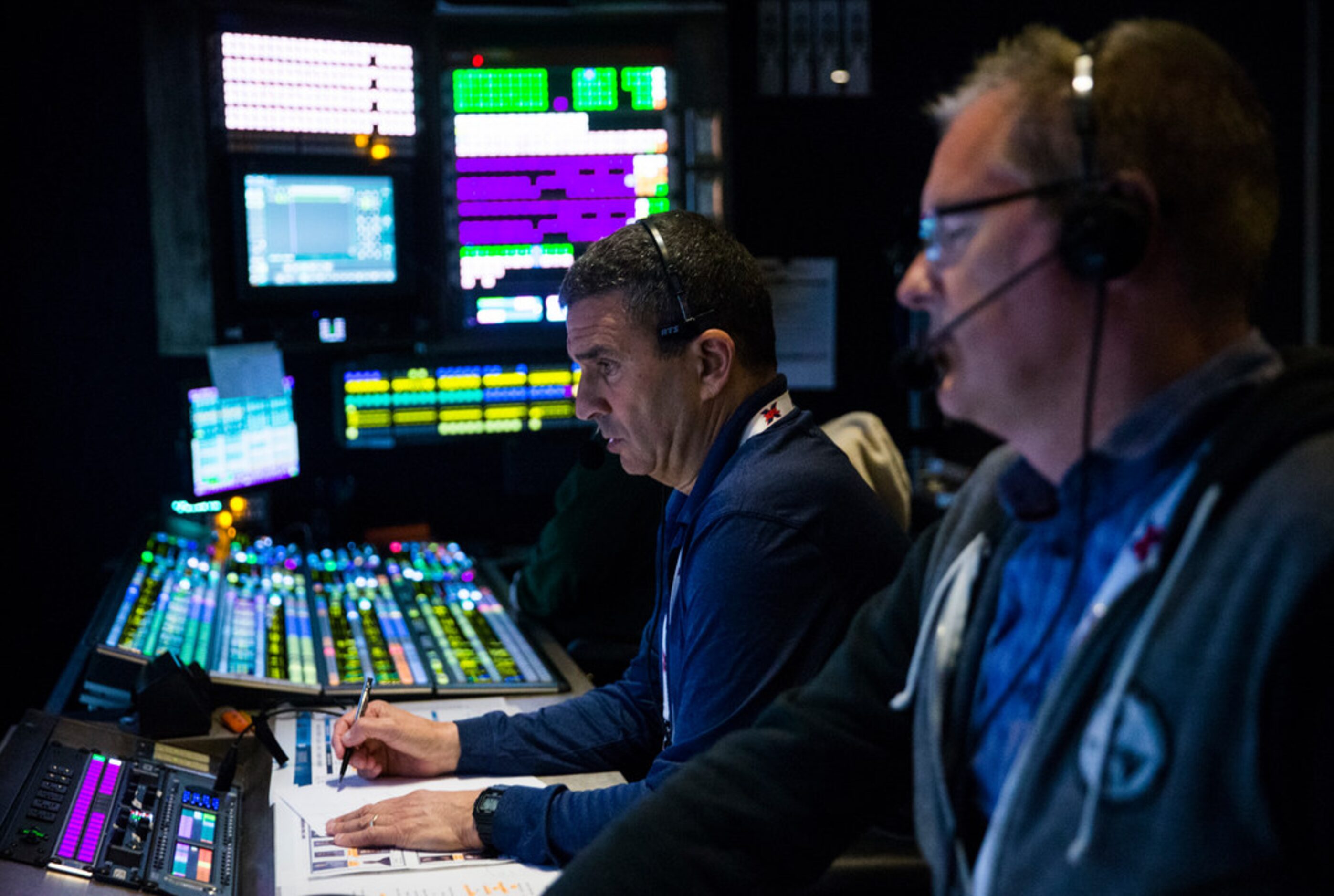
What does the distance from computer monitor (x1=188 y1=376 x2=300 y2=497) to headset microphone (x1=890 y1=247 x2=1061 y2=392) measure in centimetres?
211

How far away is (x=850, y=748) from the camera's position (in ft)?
3.45

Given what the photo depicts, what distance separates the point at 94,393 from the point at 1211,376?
3045mm

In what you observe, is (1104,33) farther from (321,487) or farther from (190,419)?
(321,487)

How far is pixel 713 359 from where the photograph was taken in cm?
166

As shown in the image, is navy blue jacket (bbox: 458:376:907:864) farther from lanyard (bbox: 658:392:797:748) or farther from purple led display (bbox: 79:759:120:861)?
purple led display (bbox: 79:759:120:861)

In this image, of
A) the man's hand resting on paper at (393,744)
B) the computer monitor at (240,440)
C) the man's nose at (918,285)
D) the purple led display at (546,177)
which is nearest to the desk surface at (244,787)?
the man's hand resting on paper at (393,744)

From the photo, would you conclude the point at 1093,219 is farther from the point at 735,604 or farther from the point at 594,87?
the point at 594,87

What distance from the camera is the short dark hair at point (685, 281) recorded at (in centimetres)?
165

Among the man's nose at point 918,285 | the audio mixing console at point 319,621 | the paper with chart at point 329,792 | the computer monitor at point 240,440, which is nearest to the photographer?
the man's nose at point 918,285

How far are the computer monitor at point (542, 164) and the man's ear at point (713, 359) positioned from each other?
1519 mm

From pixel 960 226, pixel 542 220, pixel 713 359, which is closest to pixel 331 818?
pixel 713 359

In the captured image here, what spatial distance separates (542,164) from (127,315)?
1171 millimetres

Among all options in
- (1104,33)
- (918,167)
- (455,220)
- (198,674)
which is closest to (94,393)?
(455,220)

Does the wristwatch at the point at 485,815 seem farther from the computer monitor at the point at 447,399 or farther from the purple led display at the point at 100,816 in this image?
the computer monitor at the point at 447,399
